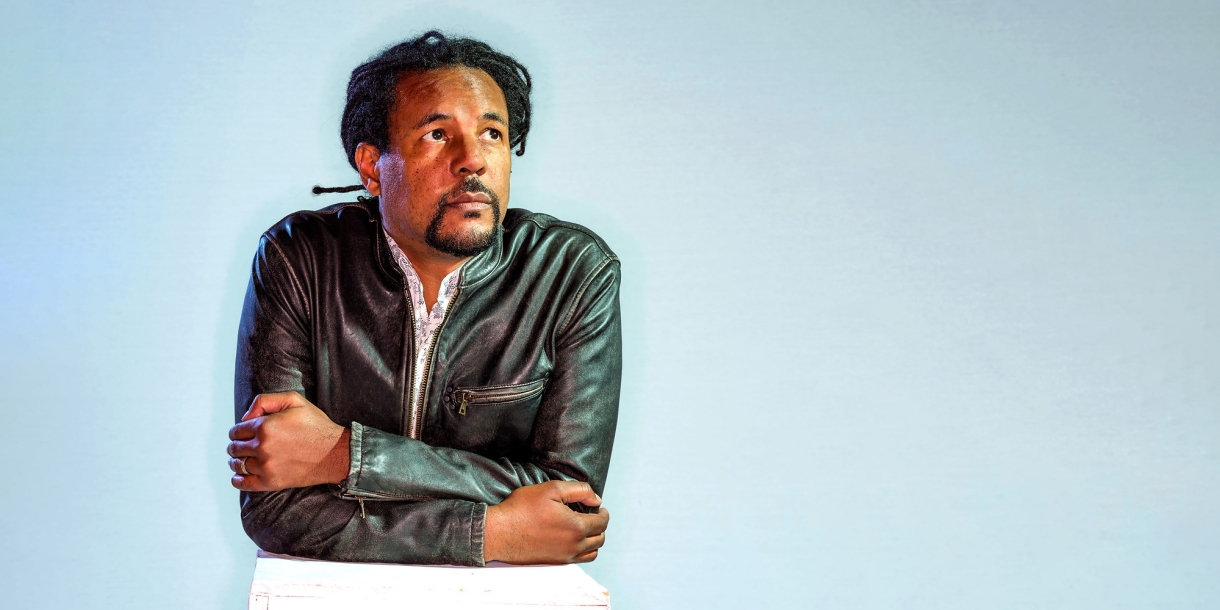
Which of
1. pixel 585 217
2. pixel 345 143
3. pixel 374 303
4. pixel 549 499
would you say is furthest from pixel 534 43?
pixel 549 499

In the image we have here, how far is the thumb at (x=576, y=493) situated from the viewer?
6.47 feet

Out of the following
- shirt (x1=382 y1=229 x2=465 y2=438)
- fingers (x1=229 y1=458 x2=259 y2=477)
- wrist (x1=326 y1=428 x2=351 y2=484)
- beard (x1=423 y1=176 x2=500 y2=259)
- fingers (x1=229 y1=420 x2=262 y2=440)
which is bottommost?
fingers (x1=229 y1=458 x2=259 y2=477)

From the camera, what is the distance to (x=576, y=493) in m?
1.98

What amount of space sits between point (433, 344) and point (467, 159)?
0.30 metres

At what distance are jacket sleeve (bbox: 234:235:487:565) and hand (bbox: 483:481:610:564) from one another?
24mm

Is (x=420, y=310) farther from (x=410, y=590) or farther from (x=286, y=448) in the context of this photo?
(x=410, y=590)

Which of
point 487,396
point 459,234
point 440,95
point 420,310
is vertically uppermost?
point 440,95

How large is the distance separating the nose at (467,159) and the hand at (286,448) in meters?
0.43

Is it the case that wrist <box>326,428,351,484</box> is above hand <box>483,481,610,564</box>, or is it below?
above

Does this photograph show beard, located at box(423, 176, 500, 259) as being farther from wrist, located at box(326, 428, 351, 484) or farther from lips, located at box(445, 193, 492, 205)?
wrist, located at box(326, 428, 351, 484)

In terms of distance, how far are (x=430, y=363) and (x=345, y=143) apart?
1.36 ft

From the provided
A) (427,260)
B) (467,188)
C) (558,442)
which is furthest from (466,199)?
(558,442)

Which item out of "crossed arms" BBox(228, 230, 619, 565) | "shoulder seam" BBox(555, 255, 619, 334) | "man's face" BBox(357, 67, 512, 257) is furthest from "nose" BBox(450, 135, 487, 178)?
"crossed arms" BBox(228, 230, 619, 565)

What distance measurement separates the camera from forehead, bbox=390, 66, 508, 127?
2.05 meters
